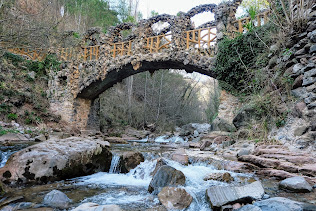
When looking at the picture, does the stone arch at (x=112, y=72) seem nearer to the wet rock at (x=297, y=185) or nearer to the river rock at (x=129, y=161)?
the river rock at (x=129, y=161)

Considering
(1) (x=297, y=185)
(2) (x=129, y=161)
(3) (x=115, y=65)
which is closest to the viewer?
(1) (x=297, y=185)

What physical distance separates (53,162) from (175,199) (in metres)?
2.18

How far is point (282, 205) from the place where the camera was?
6.17ft

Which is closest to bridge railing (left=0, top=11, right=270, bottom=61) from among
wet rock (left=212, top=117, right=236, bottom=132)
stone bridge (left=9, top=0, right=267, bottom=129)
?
stone bridge (left=9, top=0, right=267, bottom=129)

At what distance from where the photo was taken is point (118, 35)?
12875mm

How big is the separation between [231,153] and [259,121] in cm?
125

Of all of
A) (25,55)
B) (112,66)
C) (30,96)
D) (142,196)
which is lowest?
(142,196)

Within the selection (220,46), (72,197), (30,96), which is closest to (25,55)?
(30,96)

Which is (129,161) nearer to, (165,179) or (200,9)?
(165,179)

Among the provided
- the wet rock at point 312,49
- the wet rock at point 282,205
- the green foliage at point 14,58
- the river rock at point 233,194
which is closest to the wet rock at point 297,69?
the wet rock at point 312,49

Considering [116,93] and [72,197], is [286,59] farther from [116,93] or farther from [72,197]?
[116,93]

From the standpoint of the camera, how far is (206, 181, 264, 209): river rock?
2.15m

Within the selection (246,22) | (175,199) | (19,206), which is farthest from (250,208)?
(246,22)

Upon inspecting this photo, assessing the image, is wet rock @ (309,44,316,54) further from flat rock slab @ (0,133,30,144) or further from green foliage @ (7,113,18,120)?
green foliage @ (7,113,18,120)
